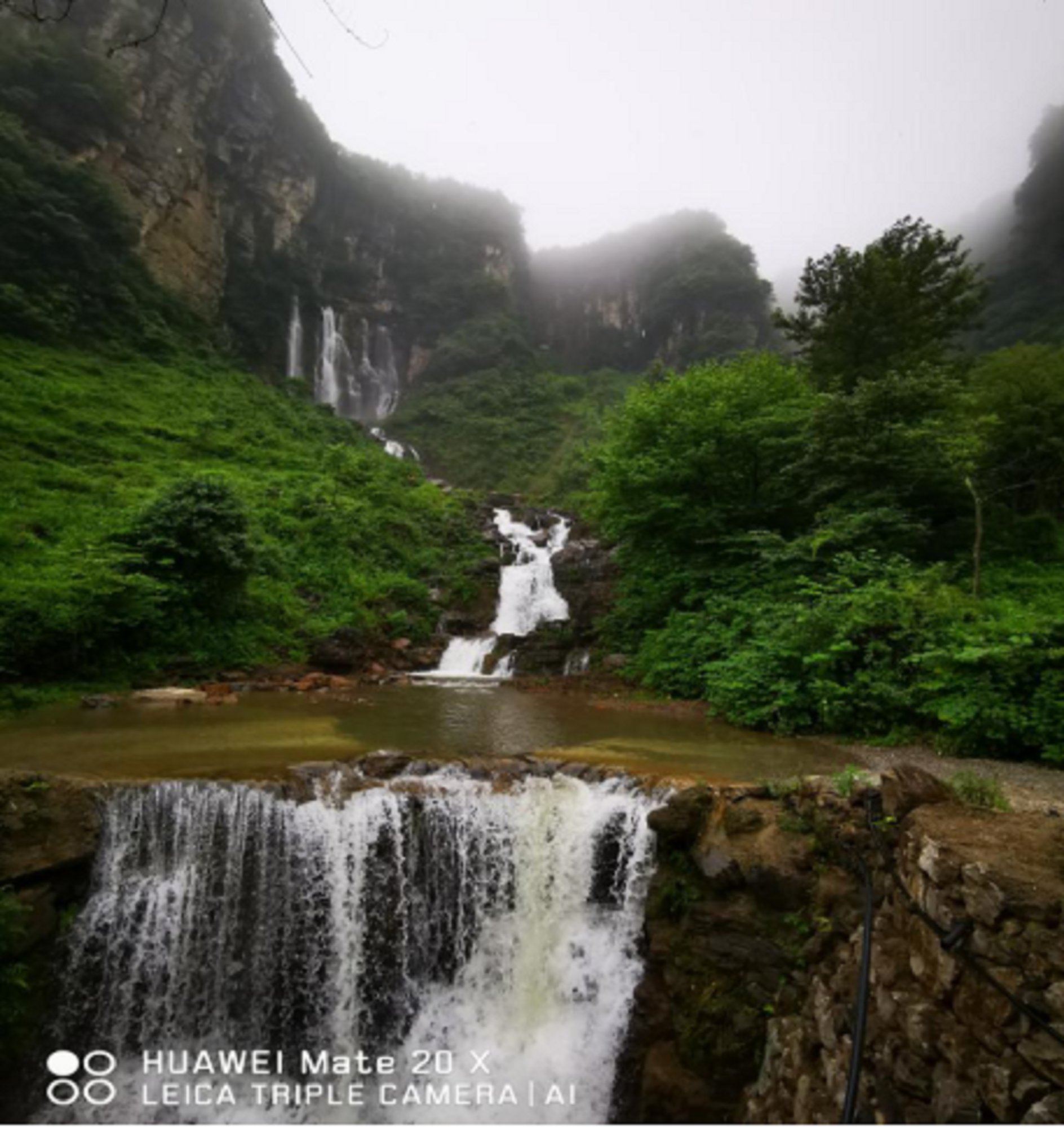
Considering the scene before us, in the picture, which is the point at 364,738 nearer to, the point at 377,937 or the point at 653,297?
the point at 377,937

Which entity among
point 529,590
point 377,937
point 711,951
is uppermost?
point 529,590

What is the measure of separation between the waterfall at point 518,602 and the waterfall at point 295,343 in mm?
24955

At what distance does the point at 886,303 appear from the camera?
608 inches

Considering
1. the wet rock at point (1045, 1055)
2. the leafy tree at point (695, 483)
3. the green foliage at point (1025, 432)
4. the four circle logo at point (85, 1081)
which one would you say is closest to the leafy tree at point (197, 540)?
the leafy tree at point (695, 483)

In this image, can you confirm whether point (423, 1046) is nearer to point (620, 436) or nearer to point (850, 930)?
point (850, 930)

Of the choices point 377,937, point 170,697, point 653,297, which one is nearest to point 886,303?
point 377,937

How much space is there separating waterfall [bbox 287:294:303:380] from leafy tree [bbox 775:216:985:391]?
3610 cm

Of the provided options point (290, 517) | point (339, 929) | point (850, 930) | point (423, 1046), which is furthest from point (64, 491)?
point (850, 930)

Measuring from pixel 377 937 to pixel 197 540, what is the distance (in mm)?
10176

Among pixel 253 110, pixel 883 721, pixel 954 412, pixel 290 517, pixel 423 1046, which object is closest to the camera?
pixel 423 1046

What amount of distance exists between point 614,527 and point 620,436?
245 centimetres

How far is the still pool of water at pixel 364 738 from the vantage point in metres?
7.39

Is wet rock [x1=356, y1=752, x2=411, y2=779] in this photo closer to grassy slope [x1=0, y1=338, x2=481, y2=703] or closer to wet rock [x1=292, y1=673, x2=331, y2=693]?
wet rock [x1=292, y1=673, x2=331, y2=693]

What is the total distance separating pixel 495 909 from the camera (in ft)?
21.7
